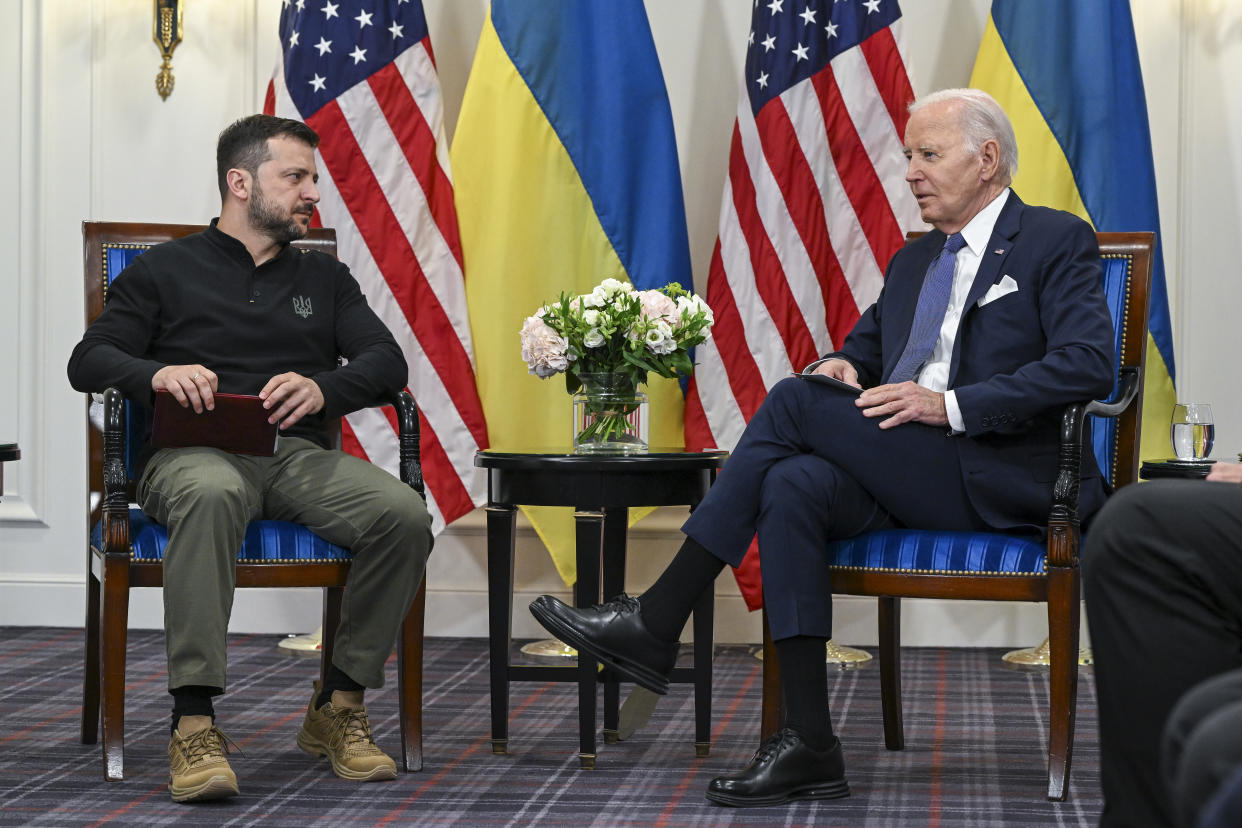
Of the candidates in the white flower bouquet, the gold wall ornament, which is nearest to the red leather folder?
the white flower bouquet

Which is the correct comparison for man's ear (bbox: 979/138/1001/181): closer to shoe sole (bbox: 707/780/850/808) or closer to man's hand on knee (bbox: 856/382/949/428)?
man's hand on knee (bbox: 856/382/949/428)

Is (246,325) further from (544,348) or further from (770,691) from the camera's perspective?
(770,691)

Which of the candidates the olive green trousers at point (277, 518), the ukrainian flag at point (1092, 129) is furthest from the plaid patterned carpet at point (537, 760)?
the ukrainian flag at point (1092, 129)

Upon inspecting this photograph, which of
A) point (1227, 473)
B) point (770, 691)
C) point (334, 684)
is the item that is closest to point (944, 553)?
point (770, 691)

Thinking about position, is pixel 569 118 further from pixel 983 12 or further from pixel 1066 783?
pixel 1066 783

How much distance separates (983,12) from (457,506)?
2111mm

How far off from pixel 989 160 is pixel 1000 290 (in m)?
0.32

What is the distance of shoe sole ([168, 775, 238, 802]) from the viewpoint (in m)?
2.36

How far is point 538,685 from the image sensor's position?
11.8 ft

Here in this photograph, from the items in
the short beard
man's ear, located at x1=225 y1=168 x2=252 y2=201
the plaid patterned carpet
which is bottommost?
A: the plaid patterned carpet

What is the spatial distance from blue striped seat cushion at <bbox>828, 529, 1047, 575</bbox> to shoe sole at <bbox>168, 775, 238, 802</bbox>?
43.4 inches

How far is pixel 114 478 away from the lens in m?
2.56

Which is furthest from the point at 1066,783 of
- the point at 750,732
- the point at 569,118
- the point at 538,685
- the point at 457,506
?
the point at 569,118

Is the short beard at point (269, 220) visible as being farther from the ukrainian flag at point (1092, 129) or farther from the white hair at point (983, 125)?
the ukrainian flag at point (1092, 129)
